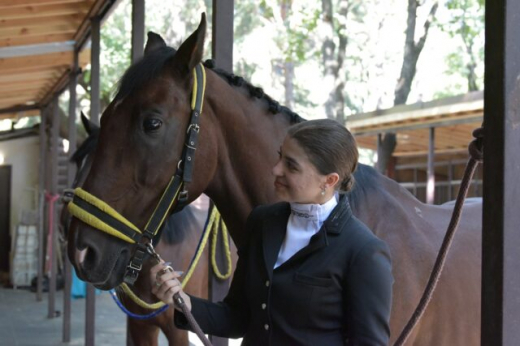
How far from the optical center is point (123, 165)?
241 centimetres

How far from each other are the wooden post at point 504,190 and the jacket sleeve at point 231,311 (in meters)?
0.87

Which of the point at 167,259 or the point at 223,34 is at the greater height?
the point at 223,34

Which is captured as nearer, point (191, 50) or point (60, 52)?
point (191, 50)

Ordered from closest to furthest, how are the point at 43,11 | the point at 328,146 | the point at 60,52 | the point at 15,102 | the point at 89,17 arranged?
the point at 328,146, the point at 43,11, the point at 89,17, the point at 60,52, the point at 15,102

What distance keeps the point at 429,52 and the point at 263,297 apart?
30.2m

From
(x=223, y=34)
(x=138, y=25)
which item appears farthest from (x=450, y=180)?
(x=223, y=34)

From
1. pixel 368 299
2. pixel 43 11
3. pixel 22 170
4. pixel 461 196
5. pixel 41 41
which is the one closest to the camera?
pixel 461 196

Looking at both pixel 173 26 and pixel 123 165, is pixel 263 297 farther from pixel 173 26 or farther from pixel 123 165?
pixel 173 26

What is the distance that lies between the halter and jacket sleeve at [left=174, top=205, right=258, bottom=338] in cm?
36

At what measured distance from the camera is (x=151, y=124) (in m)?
2.43

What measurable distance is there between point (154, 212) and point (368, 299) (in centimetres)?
96

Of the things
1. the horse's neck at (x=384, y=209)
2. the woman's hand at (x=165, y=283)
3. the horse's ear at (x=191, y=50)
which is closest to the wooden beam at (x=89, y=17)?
the horse's ear at (x=191, y=50)

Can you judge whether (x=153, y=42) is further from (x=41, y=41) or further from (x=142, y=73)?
(x=41, y=41)

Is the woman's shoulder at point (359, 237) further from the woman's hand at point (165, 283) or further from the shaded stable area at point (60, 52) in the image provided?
the shaded stable area at point (60, 52)
